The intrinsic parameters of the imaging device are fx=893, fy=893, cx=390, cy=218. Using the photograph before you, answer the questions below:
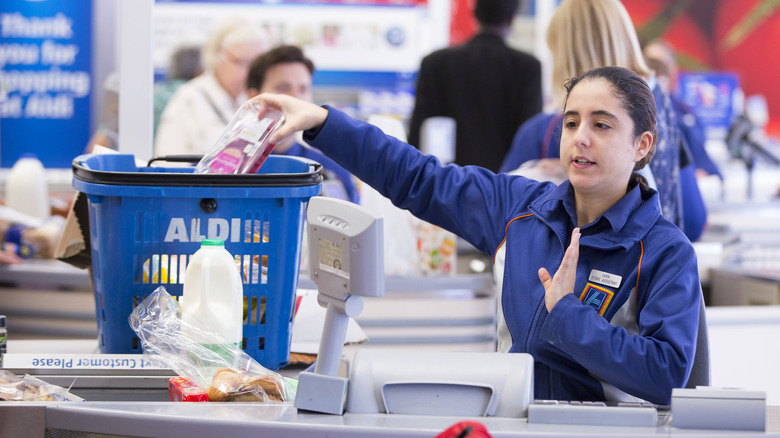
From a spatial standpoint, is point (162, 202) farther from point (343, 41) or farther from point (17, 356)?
point (343, 41)

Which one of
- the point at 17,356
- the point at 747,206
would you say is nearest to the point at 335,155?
the point at 17,356

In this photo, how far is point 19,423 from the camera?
143cm

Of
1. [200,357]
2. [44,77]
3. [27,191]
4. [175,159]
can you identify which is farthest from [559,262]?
[44,77]

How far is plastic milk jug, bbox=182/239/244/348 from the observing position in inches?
69.7

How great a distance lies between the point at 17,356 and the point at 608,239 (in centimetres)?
122

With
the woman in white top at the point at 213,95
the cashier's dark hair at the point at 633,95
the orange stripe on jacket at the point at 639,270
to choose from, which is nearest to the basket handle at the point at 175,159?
the cashier's dark hair at the point at 633,95

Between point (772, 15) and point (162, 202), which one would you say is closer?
point (162, 202)

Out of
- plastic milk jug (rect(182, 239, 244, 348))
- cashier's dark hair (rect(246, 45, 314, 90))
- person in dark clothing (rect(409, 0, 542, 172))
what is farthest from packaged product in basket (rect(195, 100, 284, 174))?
person in dark clothing (rect(409, 0, 542, 172))

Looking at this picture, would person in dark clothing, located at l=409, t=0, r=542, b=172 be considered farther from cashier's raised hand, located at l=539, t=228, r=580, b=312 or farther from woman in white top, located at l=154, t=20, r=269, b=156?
cashier's raised hand, located at l=539, t=228, r=580, b=312

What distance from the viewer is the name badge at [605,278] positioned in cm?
177

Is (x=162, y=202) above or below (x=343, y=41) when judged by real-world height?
below

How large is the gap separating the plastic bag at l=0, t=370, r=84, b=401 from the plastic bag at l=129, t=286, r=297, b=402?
186 millimetres

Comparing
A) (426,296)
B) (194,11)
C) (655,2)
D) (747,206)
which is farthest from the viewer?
(655,2)

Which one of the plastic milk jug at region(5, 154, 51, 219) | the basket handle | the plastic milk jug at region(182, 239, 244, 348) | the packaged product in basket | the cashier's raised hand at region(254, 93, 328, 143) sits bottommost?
the plastic milk jug at region(5, 154, 51, 219)
